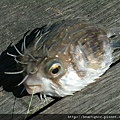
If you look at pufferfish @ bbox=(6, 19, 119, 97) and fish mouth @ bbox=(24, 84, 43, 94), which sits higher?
pufferfish @ bbox=(6, 19, 119, 97)

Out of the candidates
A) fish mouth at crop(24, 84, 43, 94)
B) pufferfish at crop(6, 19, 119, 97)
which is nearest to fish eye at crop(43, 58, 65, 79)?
pufferfish at crop(6, 19, 119, 97)

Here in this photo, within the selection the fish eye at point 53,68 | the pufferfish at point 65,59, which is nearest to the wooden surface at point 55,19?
the pufferfish at point 65,59

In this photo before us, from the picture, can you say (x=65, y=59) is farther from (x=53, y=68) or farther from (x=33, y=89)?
(x=33, y=89)

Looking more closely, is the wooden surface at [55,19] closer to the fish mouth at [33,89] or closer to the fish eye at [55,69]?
the fish mouth at [33,89]

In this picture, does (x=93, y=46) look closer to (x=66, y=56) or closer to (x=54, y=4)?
(x=66, y=56)

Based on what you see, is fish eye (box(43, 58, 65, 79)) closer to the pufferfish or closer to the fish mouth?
the pufferfish
